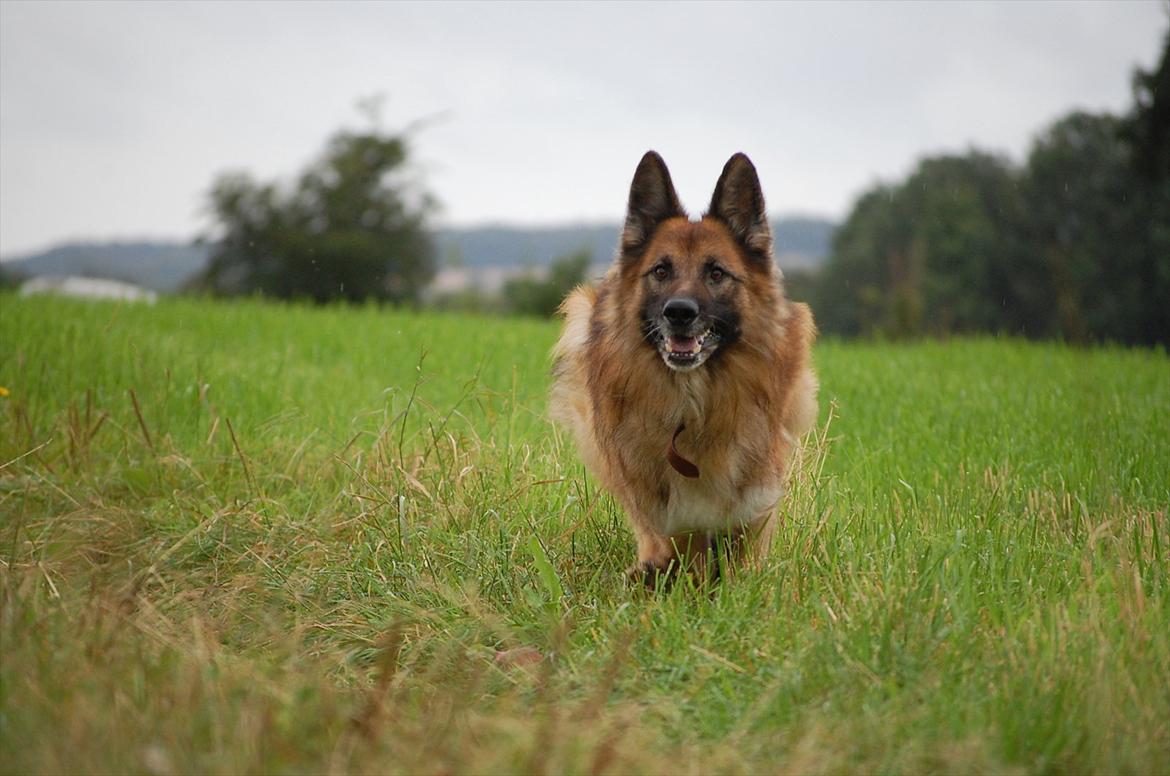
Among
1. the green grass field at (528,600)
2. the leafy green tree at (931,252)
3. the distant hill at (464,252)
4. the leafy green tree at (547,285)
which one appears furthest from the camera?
the leafy green tree at (931,252)

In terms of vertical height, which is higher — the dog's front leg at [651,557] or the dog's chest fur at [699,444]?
the dog's chest fur at [699,444]

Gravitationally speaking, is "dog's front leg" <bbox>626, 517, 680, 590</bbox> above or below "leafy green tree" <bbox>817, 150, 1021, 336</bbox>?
below

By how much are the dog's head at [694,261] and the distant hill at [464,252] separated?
0.53 feet

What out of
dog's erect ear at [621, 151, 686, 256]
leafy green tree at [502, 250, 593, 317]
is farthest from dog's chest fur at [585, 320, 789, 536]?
leafy green tree at [502, 250, 593, 317]

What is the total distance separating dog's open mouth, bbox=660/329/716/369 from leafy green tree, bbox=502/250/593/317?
2465cm

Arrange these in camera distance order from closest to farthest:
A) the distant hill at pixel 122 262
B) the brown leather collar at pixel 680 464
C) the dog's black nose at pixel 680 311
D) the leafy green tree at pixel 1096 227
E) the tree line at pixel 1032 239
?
the dog's black nose at pixel 680 311, the brown leather collar at pixel 680 464, the distant hill at pixel 122 262, the tree line at pixel 1032 239, the leafy green tree at pixel 1096 227

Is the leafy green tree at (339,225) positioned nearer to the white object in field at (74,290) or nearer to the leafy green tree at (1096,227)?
the white object in field at (74,290)

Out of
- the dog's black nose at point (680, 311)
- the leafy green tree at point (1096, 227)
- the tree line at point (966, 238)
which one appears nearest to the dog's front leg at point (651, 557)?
the dog's black nose at point (680, 311)

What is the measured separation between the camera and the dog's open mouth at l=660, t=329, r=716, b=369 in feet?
13.4

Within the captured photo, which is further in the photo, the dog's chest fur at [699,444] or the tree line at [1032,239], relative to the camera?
the tree line at [1032,239]

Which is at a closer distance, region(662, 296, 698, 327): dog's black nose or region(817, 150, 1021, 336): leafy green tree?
region(662, 296, 698, 327): dog's black nose

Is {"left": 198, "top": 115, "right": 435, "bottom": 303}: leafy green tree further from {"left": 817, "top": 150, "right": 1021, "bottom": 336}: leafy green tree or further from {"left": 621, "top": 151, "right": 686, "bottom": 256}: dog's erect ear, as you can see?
{"left": 621, "top": 151, "right": 686, "bottom": 256}: dog's erect ear

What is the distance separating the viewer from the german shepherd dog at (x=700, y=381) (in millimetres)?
4219

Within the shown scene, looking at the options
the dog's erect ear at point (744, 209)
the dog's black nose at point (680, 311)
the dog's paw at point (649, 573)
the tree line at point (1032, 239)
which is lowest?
the dog's paw at point (649, 573)
